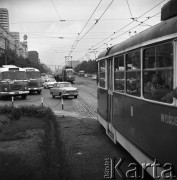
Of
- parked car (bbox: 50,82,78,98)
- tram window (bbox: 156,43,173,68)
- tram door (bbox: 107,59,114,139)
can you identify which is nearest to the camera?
tram window (bbox: 156,43,173,68)

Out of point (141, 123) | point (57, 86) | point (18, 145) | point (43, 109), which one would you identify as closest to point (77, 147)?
point (18, 145)

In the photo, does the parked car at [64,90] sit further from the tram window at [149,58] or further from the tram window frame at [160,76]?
the tram window frame at [160,76]

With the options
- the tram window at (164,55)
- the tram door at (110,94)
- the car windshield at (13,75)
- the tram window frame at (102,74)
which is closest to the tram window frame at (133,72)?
the tram window at (164,55)

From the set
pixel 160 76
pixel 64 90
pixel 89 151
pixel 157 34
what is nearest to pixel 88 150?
pixel 89 151

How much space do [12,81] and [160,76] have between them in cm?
2599

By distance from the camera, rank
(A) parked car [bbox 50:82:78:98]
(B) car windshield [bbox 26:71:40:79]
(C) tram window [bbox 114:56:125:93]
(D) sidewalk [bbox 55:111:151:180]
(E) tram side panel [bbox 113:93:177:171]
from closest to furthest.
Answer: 1. (E) tram side panel [bbox 113:93:177:171]
2. (D) sidewalk [bbox 55:111:151:180]
3. (C) tram window [bbox 114:56:125:93]
4. (A) parked car [bbox 50:82:78:98]
5. (B) car windshield [bbox 26:71:40:79]

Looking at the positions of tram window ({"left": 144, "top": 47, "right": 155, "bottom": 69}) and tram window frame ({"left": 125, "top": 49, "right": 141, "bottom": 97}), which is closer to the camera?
tram window ({"left": 144, "top": 47, "right": 155, "bottom": 69})

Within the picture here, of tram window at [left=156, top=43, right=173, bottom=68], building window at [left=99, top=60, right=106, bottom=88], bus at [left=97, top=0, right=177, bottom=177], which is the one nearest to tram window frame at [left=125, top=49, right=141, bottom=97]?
bus at [left=97, top=0, right=177, bottom=177]

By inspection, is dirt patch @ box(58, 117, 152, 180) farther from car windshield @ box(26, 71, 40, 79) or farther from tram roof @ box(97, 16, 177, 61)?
car windshield @ box(26, 71, 40, 79)

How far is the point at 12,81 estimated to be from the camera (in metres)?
30.3

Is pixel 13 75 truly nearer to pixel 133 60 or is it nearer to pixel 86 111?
pixel 86 111

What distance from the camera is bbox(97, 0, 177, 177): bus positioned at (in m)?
4.82

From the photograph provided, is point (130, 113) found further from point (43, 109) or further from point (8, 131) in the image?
point (43, 109)

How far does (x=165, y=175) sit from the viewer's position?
4941 mm
